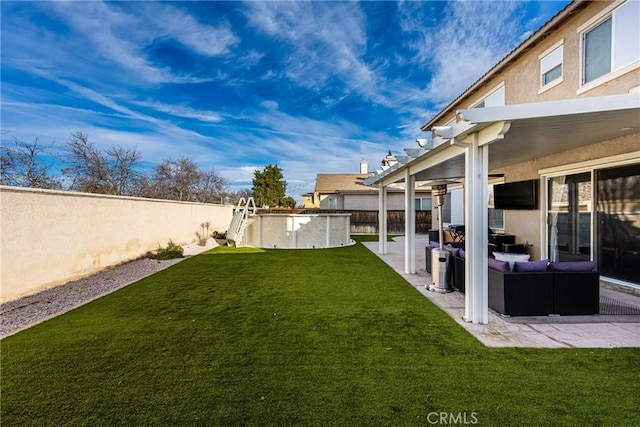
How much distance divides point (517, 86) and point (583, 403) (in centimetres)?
969

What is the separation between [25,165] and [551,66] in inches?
618

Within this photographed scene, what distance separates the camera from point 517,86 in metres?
9.23

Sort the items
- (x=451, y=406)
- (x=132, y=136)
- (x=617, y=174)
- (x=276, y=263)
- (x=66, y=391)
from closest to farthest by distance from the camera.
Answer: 1. (x=451, y=406)
2. (x=66, y=391)
3. (x=617, y=174)
4. (x=276, y=263)
5. (x=132, y=136)

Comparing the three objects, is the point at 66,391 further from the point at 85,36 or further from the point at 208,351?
the point at 85,36

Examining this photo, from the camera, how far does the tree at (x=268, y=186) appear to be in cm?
3494

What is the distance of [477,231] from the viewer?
4.37 m

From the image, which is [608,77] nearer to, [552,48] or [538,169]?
[552,48]


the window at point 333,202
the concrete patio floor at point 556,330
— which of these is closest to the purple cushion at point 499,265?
the concrete patio floor at point 556,330

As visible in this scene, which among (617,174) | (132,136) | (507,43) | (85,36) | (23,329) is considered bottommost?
(23,329)

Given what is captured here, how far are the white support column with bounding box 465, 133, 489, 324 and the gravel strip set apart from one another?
6.74 meters

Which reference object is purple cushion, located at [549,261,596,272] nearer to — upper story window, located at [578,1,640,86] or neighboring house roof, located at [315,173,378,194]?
upper story window, located at [578,1,640,86]

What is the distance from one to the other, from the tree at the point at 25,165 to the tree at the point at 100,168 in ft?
4.57

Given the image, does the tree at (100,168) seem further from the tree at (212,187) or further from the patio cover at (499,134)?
the patio cover at (499,134)

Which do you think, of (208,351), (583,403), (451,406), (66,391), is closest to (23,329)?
(66,391)
